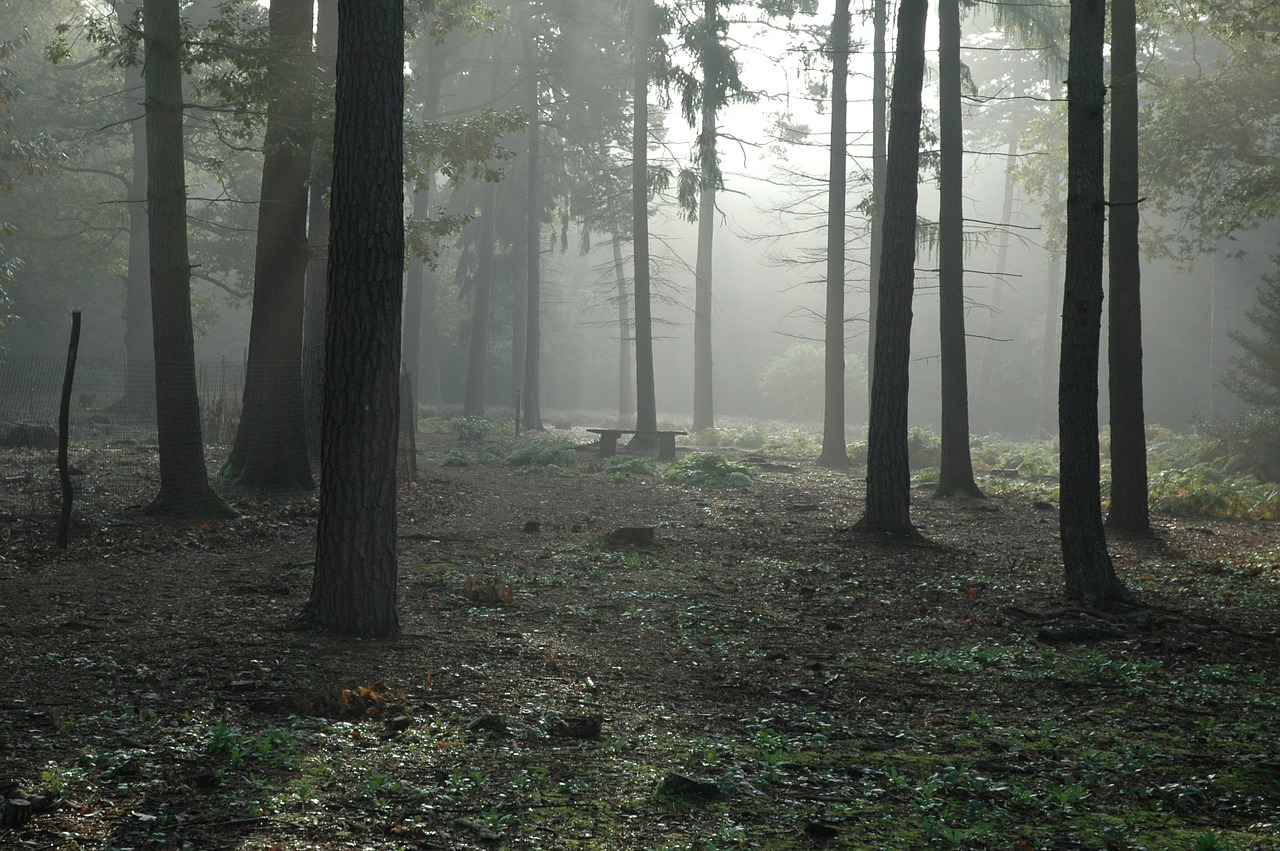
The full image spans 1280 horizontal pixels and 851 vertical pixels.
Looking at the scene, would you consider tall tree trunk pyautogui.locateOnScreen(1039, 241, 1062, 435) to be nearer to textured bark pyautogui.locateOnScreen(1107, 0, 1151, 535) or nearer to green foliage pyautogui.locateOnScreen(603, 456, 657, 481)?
green foliage pyautogui.locateOnScreen(603, 456, 657, 481)

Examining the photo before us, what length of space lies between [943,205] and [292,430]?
9.53 meters

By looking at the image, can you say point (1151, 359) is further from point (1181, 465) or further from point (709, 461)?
point (709, 461)

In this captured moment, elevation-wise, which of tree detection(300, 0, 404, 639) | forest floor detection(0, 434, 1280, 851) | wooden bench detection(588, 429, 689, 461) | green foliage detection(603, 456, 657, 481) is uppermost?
tree detection(300, 0, 404, 639)

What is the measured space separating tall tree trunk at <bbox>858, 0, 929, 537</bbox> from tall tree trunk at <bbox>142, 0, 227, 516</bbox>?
706cm

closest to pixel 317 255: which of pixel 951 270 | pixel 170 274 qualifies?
pixel 170 274

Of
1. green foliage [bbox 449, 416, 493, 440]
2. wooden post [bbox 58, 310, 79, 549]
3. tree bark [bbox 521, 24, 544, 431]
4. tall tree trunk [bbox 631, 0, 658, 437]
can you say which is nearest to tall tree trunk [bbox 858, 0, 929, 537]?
wooden post [bbox 58, 310, 79, 549]

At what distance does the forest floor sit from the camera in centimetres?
331

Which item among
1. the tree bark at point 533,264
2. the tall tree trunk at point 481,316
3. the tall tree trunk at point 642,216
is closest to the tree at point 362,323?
the tall tree trunk at point 642,216

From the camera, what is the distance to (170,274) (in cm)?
955

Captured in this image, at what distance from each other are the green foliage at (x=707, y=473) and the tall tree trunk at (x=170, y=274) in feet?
25.7

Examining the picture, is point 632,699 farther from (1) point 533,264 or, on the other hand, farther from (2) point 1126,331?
(1) point 533,264

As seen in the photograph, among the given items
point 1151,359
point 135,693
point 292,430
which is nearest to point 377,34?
point 135,693

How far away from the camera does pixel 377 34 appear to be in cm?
555

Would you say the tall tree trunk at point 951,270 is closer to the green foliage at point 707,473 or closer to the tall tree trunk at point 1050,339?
the green foliage at point 707,473
